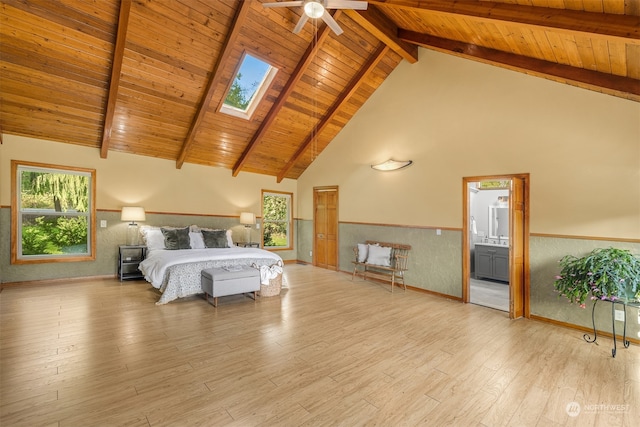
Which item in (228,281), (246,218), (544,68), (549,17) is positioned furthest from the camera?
(246,218)

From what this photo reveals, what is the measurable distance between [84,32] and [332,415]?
5226 mm

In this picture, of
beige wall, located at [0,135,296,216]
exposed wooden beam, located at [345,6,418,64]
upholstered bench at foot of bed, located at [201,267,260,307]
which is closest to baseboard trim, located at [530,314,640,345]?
upholstered bench at foot of bed, located at [201,267,260,307]

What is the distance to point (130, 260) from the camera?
5.85 metres

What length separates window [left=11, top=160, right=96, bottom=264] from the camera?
5215 millimetres

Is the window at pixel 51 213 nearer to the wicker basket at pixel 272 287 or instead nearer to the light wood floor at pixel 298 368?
the light wood floor at pixel 298 368

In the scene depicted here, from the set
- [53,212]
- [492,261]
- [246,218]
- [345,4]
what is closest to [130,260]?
[53,212]

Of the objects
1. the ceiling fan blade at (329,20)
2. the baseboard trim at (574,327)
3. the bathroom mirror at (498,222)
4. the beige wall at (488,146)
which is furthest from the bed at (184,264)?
the bathroom mirror at (498,222)

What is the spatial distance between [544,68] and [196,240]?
20.4 feet

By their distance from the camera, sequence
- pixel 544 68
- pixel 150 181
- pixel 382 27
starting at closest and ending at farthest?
pixel 544 68
pixel 382 27
pixel 150 181

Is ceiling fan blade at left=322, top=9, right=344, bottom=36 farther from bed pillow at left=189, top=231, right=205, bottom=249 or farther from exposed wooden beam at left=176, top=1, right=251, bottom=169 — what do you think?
bed pillow at left=189, top=231, right=205, bottom=249

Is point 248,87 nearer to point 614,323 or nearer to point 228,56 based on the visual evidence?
point 228,56

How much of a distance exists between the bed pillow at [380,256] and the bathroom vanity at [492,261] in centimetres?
221

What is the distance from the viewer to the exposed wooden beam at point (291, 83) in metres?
4.63

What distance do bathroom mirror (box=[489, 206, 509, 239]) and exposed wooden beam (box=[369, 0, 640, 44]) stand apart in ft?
15.7
